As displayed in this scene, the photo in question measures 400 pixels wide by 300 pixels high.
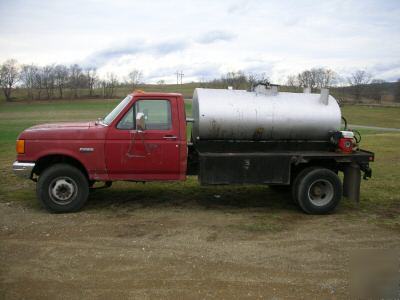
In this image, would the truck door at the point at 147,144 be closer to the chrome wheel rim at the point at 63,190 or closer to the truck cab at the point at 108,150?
the truck cab at the point at 108,150

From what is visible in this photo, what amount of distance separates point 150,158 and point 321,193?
3.13 m

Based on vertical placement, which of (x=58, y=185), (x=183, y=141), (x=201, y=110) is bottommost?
(x=58, y=185)

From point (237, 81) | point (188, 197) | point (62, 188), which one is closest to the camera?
point (62, 188)

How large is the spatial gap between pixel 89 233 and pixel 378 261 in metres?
3.97

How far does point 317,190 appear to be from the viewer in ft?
25.7

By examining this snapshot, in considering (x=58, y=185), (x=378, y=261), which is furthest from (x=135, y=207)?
(x=378, y=261)

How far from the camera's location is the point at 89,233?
634 centimetres

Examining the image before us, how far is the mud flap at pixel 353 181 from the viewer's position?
7805 millimetres

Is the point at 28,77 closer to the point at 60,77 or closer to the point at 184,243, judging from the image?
the point at 60,77

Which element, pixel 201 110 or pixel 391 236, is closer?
pixel 391 236

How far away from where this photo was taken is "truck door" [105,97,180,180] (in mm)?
7297

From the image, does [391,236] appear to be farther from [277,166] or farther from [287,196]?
[287,196]

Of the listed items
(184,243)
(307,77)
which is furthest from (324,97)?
(307,77)

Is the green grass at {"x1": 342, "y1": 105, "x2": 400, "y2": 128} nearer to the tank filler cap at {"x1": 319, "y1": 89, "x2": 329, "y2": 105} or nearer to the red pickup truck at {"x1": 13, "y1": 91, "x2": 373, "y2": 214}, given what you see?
the tank filler cap at {"x1": 319, "y1": 89, "x2": 329, "y2": 105}
